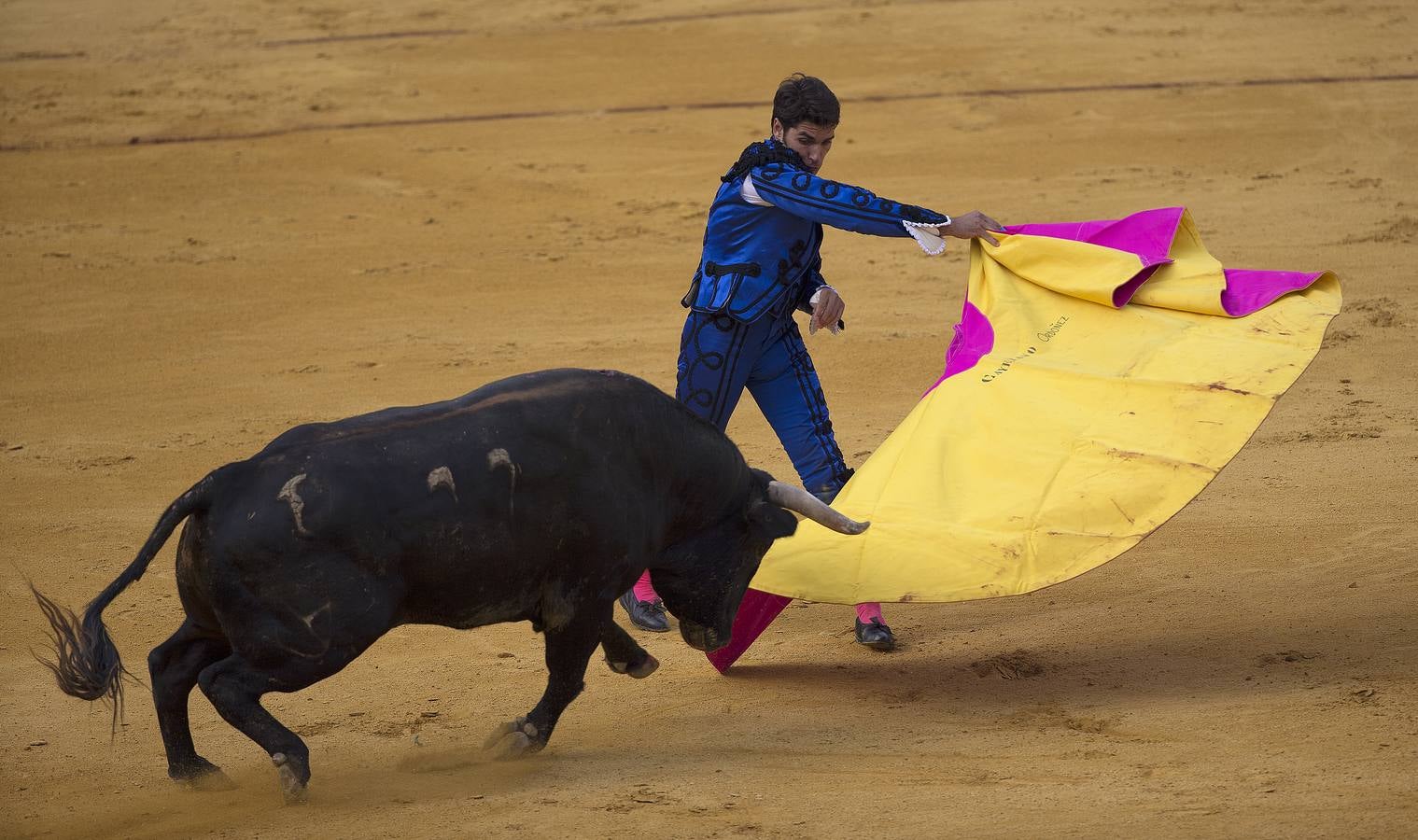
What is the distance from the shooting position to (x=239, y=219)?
11.8 m

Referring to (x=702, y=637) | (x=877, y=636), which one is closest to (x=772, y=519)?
(x=702, y=637)

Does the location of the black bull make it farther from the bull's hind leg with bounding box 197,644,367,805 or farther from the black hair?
the black hair

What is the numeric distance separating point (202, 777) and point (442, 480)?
113 centimetres

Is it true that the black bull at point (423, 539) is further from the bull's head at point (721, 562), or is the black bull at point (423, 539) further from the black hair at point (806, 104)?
the black hair at point (806, 104)

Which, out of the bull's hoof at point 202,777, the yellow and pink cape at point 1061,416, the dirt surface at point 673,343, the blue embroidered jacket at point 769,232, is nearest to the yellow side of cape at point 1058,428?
the yellow and pink cape at point 1061,416

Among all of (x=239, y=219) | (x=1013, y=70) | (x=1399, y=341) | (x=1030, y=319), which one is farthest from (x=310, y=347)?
(x=1013, y=70)

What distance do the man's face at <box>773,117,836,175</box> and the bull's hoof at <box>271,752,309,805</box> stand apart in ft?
7.75

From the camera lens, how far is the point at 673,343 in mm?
9242

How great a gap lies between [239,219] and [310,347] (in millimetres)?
2640

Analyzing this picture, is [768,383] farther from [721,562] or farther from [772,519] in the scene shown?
[721,562]

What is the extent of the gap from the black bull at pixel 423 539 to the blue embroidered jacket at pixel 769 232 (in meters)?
0.57

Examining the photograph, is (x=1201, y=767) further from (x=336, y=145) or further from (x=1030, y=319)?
(x=336, y=145)

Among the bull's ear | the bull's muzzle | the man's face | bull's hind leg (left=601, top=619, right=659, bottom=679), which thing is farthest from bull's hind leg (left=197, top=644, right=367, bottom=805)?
the man's face

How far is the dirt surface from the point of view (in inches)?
178
